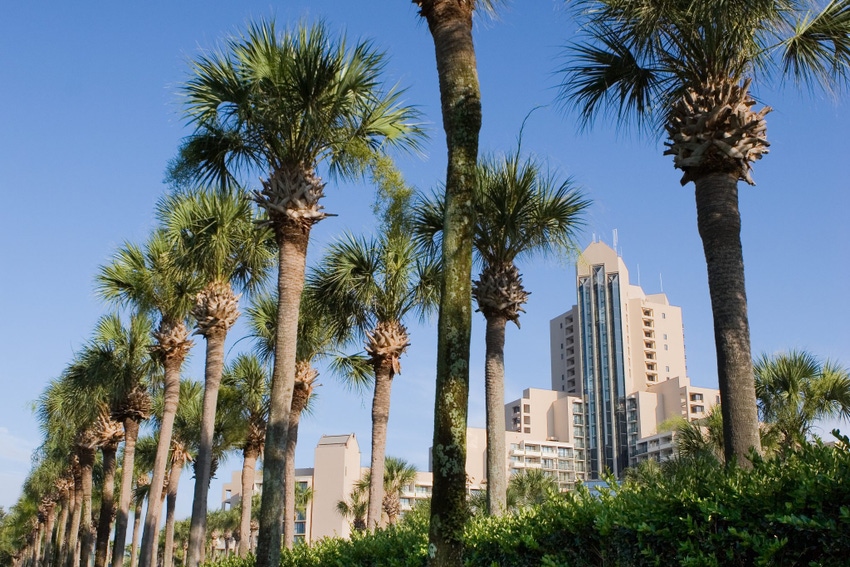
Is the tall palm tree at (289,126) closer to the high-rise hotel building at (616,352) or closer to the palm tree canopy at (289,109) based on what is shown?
the palm tree canopy at (289,109)

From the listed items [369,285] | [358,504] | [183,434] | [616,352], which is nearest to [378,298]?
[369,285]

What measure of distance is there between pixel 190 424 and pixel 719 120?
1346 inches

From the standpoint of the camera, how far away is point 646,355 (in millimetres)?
147625

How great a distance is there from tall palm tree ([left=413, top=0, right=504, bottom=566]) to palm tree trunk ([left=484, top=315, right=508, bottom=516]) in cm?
806

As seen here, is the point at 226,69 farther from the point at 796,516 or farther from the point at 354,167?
the point at 796,516

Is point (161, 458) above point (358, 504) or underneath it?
above

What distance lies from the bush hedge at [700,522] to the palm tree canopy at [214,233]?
1326 centimetres

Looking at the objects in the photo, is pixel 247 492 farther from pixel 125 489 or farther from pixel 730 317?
pixel 730 317

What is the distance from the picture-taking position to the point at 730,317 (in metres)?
9.95

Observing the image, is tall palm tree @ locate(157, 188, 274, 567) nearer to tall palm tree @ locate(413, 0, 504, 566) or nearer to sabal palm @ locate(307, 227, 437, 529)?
sabal palm @ locate(307, 227, 437, 529)

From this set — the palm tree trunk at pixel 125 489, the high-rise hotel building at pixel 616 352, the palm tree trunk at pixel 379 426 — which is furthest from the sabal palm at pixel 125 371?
the high-rise hotel building at pixel 616 352

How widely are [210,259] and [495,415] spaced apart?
10.2 m

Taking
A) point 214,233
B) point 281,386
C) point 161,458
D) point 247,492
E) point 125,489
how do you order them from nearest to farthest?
point 281,386 < point 214,233 < point 161,458 < point 125,489 < point 247,492

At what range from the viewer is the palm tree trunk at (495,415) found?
1564 centimetres
